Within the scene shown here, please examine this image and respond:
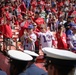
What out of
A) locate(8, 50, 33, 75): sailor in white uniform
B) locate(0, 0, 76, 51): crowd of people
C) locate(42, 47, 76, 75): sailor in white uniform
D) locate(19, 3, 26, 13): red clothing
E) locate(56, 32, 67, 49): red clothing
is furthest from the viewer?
locate(19, 3, 26, 13): red clothing

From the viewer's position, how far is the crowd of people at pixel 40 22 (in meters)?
9.55

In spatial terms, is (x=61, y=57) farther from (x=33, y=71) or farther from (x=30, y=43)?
(x=30, y=43)

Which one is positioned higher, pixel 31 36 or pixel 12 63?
pixel 12 63

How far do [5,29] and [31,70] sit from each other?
603 centimetres

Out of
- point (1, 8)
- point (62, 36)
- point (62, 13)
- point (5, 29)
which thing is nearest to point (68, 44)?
point (62, 36)

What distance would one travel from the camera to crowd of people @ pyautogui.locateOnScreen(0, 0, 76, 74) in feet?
31.3

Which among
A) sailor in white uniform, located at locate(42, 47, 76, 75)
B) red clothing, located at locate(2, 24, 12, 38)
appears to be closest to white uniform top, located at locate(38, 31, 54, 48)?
red clothing, located at locate(2, 24, 12, 38)

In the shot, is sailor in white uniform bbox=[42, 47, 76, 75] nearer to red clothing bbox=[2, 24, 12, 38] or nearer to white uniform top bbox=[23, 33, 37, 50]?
white uniform top bbox=[23, 33, 37, 50]

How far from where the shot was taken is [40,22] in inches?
524

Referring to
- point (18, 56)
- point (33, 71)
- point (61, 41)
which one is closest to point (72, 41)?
point (61, 41)

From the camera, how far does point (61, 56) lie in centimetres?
324

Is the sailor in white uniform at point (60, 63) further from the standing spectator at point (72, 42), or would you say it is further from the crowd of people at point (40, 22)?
the standing spectator at point (72, 42)

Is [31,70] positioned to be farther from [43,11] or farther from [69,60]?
[43,11]

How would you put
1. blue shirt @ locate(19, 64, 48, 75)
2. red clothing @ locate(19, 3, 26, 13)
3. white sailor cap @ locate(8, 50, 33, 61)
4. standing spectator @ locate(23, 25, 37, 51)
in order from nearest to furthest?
white sailor cap @ locate(8, 50, 33, 61)
blue shirt @ locate(19, 64, 48, 75)
standing spectator @ locate(23, 25, 37, 51)
red clothing @ locate(19, 3, 26, 13)
